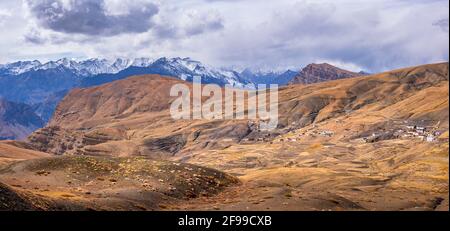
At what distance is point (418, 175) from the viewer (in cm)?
14550

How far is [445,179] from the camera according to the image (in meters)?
134

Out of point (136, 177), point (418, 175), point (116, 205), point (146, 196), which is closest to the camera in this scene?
point (116, 205)

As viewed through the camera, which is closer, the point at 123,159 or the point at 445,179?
the point at 123,159

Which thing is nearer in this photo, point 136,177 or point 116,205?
point 116,205
